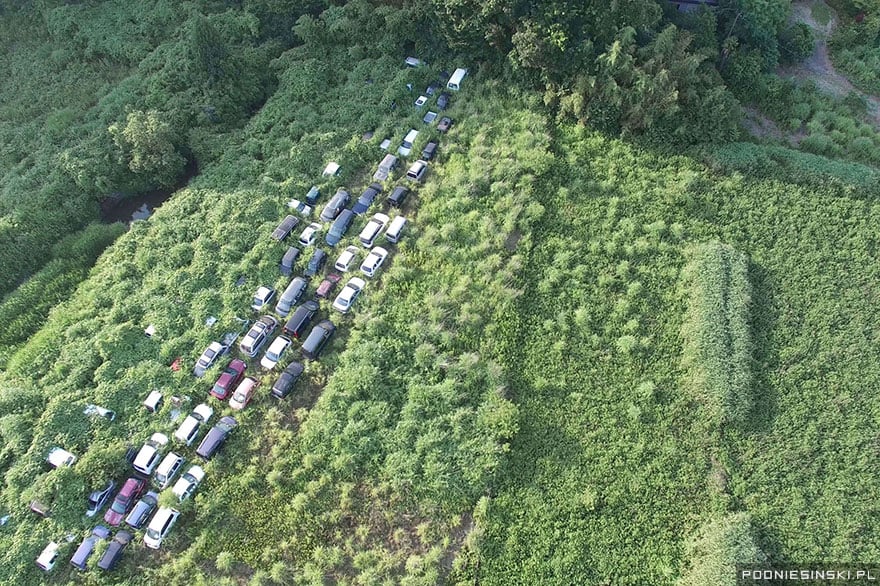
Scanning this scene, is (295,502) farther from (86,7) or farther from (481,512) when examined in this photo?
(86,7)

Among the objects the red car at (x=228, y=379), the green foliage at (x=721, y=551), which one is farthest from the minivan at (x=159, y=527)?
the green foliage at (x=721, y=551)

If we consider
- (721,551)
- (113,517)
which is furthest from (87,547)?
(721,551)

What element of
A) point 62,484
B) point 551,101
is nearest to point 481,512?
point 62,484

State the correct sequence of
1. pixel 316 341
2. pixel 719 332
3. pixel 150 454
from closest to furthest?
pixel 150 454 < pixel 719 332 < pixel 316 341

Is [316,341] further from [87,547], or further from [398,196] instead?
[87,547]

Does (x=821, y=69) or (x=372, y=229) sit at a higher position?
(x=821, y=69)

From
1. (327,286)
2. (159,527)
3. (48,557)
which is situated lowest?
(48,557)

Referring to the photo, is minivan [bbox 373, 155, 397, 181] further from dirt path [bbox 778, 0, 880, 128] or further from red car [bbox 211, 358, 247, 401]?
dirt path [bbox 778, 0, 880, 128]

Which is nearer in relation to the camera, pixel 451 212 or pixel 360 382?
pixel 360 382
